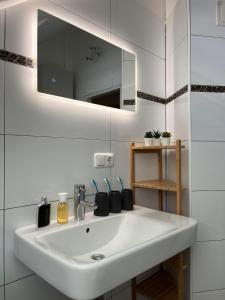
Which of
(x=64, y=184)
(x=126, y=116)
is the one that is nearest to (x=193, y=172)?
(x=126, y=116)

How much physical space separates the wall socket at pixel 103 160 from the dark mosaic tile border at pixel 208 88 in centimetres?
65

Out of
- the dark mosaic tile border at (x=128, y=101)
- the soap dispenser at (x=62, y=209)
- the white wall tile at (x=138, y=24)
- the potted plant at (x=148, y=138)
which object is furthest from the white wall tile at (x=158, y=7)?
the soap dispenser at (x=62, y=209)

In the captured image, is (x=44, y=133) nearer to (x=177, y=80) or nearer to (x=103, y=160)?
(x=103, y=160)

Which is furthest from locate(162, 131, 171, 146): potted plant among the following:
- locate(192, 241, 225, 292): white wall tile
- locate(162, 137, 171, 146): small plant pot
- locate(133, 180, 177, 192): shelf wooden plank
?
locate(192, 241, 225, 292): white wall tile

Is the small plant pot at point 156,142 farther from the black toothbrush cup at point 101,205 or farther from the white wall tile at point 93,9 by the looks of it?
the white wall tile at point 93,9

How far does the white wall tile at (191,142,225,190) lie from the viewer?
53.6 inches

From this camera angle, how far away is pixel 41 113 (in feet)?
3.50

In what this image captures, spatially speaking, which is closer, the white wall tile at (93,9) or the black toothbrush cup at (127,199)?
the white wall tile at (93,9)

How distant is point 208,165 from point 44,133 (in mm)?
972

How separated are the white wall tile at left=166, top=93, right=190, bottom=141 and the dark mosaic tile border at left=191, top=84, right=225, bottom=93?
0.21ft

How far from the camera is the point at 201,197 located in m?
1.37

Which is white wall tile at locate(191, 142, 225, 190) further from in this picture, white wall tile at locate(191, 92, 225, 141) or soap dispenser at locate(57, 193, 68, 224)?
soap dispenser at locate(57, 193, 68, 224)

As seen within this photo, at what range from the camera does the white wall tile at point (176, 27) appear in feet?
4.77

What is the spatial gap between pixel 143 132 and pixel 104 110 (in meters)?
0.37
